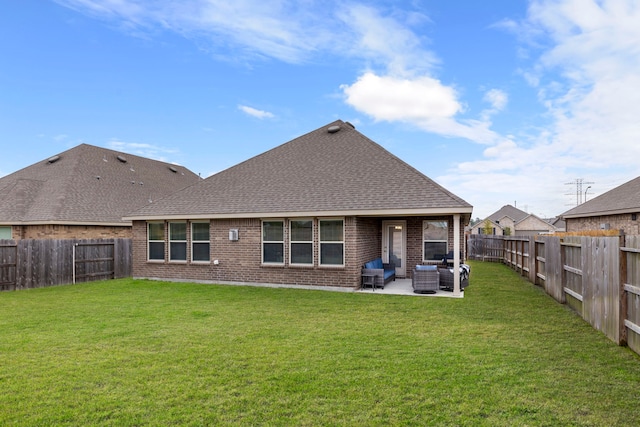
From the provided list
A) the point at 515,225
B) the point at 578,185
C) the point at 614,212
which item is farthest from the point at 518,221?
the point at 614,212

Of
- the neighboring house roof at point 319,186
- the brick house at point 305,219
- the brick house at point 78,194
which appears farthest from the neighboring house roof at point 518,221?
the brick house at point 78,194

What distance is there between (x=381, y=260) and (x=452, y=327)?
22.6 feet

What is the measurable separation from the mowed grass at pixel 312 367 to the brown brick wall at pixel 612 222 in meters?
14.0

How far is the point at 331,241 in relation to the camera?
1218 centimetres

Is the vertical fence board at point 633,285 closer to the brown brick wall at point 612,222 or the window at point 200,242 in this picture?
the window at point 200,242

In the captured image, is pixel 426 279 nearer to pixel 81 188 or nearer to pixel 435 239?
pixel 435 239

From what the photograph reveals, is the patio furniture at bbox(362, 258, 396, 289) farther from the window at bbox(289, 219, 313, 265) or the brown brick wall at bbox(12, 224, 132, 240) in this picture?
the brown brick wall at bbox(12, 224, 132, 240)

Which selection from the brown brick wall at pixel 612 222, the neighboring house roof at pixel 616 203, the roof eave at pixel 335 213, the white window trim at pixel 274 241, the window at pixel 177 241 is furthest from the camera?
the neighboring house roof at pixel 616 203

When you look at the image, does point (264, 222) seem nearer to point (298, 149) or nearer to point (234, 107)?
point (298, 149)

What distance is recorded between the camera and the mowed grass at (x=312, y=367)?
3791 millimetres

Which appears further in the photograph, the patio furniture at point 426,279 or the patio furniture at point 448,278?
the patio furniture at point 448,278

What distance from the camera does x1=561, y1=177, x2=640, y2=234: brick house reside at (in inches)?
737

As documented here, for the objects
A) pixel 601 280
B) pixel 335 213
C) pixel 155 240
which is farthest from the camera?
pixel 155 240

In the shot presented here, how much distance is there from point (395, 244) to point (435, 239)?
1531 mm
